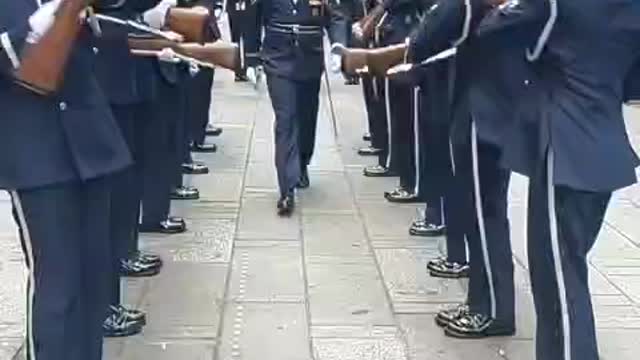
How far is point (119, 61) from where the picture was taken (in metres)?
5.35

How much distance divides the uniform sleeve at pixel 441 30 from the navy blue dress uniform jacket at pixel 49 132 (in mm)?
1790

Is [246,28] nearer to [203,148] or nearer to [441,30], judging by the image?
[203,148]

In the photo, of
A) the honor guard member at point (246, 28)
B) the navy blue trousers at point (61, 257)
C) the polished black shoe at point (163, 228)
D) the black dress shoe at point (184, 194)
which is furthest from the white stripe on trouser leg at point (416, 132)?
the navy blue trousers at point (61, 257)

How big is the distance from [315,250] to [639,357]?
2.37 metres

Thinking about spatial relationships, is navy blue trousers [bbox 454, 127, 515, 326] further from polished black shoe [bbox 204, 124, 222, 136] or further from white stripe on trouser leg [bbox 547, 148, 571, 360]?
polished black shoe [bbox 204, 124, 222, 136]

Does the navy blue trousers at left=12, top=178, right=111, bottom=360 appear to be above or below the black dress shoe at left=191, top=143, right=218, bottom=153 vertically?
above

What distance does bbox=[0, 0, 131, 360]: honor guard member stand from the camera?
3.89 meters

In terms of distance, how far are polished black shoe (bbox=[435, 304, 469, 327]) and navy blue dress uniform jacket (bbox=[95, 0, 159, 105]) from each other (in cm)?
180

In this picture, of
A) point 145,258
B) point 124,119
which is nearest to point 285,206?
point 145,258

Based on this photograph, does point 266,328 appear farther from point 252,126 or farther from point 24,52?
point 252,126

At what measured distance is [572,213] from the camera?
4.21 meters

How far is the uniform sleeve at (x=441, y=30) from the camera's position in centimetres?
514

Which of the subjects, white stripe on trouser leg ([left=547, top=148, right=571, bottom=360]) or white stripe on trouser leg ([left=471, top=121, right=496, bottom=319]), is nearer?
white stripe on trouser leg ([left=547, top=148, right=571, bottom=360])

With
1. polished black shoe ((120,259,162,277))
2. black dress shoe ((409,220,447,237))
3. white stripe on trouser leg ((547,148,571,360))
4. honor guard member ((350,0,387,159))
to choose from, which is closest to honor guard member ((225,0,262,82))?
honor guard member ((350,0,387,159))
